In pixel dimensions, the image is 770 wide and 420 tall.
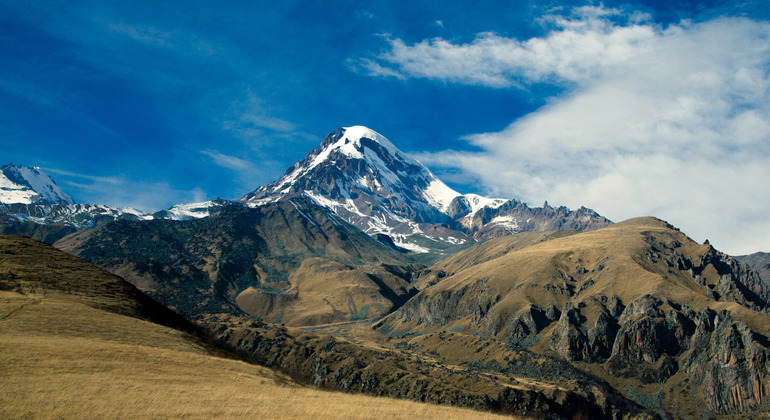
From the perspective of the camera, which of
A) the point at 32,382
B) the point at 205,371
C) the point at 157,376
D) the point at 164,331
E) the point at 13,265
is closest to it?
the point at 32,382

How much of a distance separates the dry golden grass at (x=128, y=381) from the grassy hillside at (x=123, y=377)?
107mm

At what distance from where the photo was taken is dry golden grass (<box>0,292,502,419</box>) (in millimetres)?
47688

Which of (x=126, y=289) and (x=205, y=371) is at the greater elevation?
(x=126, y=289)

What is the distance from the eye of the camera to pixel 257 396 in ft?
188

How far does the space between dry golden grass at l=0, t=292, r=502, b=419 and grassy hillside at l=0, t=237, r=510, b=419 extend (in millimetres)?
107

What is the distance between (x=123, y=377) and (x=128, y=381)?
1.69 meters

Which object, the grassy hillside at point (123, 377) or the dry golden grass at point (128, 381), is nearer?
the dry golden grass at point (128, 381)

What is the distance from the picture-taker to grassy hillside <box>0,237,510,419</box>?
48.0 meters

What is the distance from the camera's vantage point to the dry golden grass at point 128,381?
47688 millimetres

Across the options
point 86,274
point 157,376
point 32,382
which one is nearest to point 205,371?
point 157,376

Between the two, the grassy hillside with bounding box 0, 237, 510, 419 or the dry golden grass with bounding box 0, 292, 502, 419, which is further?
the grassy hillside with bounding box 0, 237, 510, 419

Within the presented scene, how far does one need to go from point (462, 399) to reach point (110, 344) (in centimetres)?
15336

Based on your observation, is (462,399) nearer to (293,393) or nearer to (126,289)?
(126,289)

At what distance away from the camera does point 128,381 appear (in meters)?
55.3
